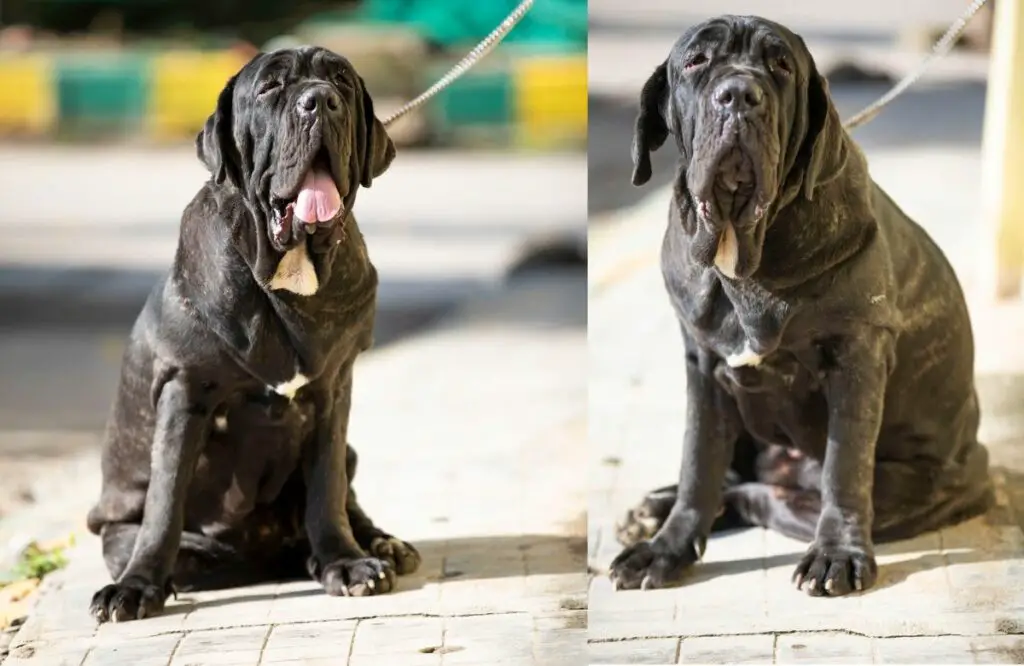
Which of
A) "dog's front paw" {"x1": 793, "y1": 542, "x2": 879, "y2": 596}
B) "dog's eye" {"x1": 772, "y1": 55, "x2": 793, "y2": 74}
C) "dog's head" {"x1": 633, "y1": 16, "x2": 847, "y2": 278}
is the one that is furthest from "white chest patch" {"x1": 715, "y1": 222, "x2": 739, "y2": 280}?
"dog's front paw" {"x1": 793, "y1": 542, "x2": 879, "y2": 596}

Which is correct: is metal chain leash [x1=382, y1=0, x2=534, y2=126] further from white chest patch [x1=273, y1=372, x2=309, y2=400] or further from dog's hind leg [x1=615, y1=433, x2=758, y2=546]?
dog's hind leg [x1=615, y1=433, x2=758, y2=546]

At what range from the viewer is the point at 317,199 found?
2.93m

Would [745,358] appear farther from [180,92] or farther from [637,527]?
[180,92]

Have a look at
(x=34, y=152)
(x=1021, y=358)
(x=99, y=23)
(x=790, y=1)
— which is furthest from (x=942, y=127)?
(x=99, y=23)

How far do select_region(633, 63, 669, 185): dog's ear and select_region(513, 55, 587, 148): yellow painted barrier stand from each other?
10.4 meters

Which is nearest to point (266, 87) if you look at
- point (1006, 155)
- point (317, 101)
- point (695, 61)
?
point (317, 101)

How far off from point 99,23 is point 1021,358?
12.1m

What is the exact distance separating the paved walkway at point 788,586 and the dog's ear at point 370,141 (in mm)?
1069

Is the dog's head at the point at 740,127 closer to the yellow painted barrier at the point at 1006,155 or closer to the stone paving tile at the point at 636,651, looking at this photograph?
the stone paving tile at the point at 636,651

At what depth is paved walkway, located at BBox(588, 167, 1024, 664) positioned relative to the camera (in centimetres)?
297

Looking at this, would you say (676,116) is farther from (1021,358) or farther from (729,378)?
(1021,358)

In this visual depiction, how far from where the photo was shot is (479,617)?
3213mm

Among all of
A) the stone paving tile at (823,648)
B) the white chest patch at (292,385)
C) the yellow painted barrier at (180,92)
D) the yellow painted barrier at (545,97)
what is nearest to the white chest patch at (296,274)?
the white chest patch at (292,385)

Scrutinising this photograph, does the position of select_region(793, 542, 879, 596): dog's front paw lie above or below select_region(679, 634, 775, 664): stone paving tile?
above
